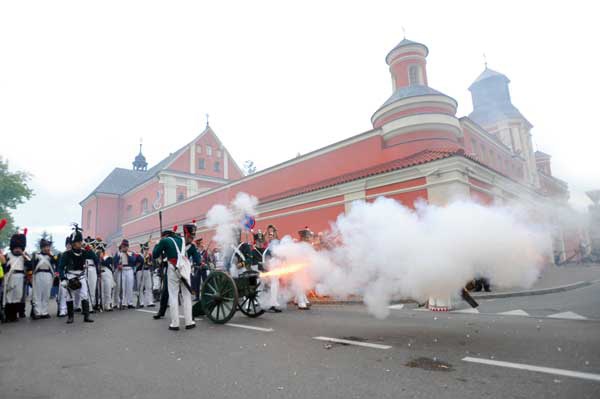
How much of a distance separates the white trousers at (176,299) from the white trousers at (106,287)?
472 cm

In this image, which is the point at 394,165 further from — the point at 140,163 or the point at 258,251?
the point at 140,163

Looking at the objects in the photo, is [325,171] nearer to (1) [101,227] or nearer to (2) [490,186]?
(2) [490,186]

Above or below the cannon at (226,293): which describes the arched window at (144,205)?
above

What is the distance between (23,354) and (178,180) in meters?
32.0

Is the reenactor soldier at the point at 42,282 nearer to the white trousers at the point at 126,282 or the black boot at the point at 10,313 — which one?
the black boot at the point at 10,313

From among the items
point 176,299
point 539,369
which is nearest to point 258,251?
point 176,299

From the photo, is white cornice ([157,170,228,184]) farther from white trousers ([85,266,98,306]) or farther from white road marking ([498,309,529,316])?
white road marking ([498,309,529,316])

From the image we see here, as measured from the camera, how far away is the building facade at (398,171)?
1370 centimetres

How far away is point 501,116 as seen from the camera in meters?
34.6

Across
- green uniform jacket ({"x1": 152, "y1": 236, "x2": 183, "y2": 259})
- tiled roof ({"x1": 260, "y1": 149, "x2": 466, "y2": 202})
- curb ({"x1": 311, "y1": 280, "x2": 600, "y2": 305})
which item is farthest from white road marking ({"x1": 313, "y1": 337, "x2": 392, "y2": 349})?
tiled roof ({"x1": 260, "y1": 149, "x2": 466, "y2": 202})

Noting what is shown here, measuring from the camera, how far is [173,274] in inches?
287

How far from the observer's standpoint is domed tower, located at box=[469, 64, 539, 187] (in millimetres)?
32438

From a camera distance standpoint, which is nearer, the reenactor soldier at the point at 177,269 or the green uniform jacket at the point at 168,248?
the reenactor soldier at the point at 177,269

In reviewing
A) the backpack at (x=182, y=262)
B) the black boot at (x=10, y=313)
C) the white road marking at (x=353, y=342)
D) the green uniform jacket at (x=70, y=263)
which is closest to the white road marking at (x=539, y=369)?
the white road marking at (x=353, y=342)
